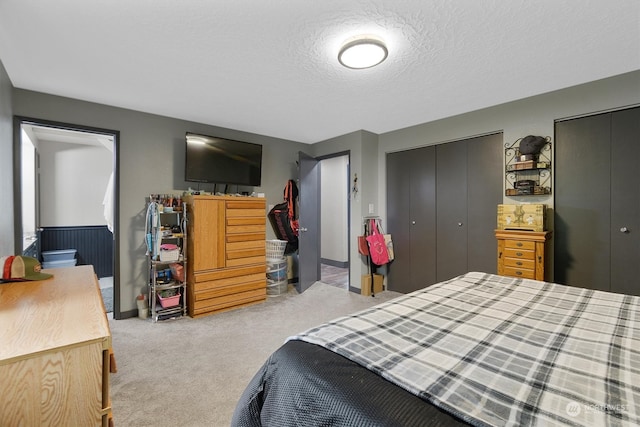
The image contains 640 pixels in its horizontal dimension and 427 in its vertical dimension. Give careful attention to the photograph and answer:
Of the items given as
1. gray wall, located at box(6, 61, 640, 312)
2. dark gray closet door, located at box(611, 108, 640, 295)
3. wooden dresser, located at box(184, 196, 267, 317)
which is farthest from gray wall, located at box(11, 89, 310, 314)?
dark gray closet door, located at box(611, 108, 640, 295)

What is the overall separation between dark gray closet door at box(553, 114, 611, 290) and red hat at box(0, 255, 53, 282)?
4331mm

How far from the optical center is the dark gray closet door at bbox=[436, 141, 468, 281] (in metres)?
3.46

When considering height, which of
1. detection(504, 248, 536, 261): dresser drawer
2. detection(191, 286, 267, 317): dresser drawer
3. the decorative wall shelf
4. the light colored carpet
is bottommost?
the light colored carpet

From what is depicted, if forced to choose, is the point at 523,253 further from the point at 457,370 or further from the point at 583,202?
the point at 457,370

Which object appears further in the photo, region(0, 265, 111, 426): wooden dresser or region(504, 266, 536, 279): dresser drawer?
region(504, 266, 536, 279): dresser drawer

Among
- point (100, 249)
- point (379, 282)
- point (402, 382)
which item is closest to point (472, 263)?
point (379, 282)

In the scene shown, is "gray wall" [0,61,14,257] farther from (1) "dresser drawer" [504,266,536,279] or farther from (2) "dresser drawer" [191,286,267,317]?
(1) "dresser drawer" [504,266,536,279]

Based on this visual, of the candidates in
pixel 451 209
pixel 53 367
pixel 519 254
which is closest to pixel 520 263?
pixel 519 254

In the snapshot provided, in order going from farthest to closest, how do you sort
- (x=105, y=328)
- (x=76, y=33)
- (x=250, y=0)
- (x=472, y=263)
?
(x=472, y=263)
(x=76, y=33)
(x=250, y=0)
(x=105, y=328)

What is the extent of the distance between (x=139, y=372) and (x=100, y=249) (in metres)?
3.87

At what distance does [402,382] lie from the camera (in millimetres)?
816

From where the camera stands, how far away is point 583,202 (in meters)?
2.62

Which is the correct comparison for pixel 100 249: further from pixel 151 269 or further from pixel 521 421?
pixel 521 421

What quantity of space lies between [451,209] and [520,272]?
3.60 feet
